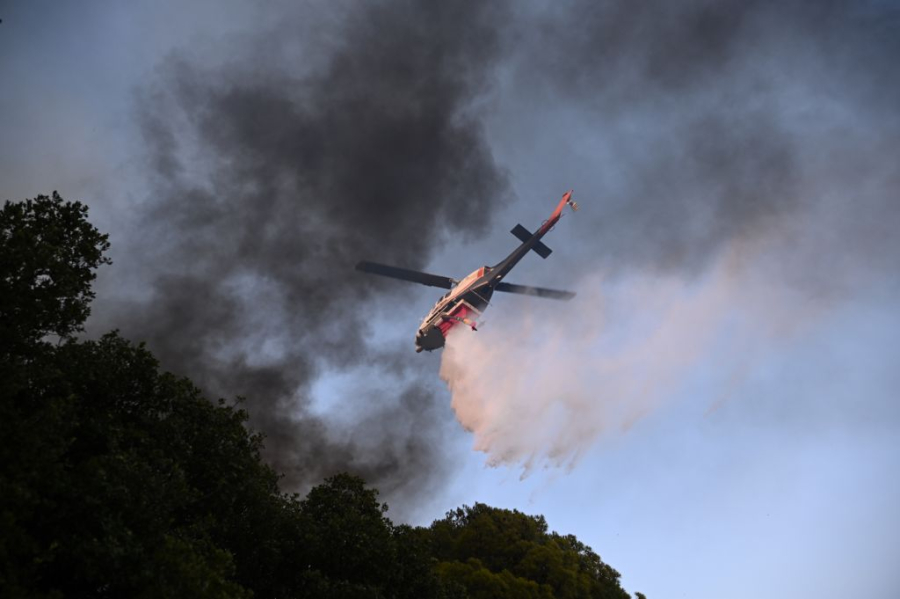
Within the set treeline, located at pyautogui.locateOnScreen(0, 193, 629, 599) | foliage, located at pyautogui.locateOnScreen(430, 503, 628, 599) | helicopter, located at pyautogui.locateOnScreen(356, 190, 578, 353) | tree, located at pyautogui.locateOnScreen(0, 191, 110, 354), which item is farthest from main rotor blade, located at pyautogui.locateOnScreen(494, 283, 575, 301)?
tree, located at pyautogui.locateOnScreen(0, 191, 110, 354)

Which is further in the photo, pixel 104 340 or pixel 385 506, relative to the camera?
pixel 385 506

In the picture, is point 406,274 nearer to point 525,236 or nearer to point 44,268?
point 525,236

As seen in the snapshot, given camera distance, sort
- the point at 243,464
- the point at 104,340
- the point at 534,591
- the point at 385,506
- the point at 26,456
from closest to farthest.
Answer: the point at 26,456
the point at 104,340
the point at 243,464
the point at 385,506
the point at 534,591

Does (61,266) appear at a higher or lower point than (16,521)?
higher

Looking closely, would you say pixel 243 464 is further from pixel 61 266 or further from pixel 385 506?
pixel 61 266

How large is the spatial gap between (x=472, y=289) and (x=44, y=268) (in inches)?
1562

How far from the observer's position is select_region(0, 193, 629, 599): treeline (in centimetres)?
2055

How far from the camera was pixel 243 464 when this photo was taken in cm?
2803

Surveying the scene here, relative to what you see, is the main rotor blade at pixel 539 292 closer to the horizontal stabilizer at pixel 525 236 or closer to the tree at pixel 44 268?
the horizontal stabilizer at pixel 525 236

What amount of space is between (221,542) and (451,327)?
3626cm

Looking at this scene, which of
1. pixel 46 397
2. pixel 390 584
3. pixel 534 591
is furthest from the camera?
pixel 534 591

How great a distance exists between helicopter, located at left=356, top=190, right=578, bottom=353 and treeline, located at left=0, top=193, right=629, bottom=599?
94.7 ft

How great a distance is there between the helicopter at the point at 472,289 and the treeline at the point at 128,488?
28853 millimetres

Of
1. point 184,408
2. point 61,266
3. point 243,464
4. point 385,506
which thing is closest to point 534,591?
point 385,506
